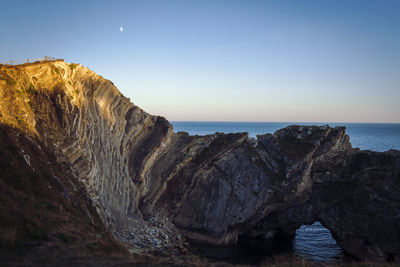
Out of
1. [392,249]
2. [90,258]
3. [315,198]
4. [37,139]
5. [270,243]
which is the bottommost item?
[270,243]

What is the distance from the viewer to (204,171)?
44719 mm

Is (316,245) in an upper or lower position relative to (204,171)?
lower

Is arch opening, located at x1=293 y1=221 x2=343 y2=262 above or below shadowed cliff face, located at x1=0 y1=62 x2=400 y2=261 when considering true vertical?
below

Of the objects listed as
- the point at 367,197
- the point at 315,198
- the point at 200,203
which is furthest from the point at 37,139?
the point at 367,197

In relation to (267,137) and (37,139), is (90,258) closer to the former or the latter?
(37,139)

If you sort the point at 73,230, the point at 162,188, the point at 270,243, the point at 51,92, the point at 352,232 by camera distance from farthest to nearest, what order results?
the point at 162,188, the point at 270,243, the point at 352,232, the point at 51,92, the point at 73,230

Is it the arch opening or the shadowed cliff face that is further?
the arch opening

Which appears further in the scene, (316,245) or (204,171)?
(204,171)

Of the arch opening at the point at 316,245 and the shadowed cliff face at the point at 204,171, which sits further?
the arch opening at the point at 316,245

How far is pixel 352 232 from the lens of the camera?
35.3m

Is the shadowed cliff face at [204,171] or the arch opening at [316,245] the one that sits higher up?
the shadowed cliff face at [204,171]

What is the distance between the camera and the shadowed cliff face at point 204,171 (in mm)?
31250

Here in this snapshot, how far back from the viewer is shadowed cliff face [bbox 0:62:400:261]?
3125 cm

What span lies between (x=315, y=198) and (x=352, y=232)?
283 inches
